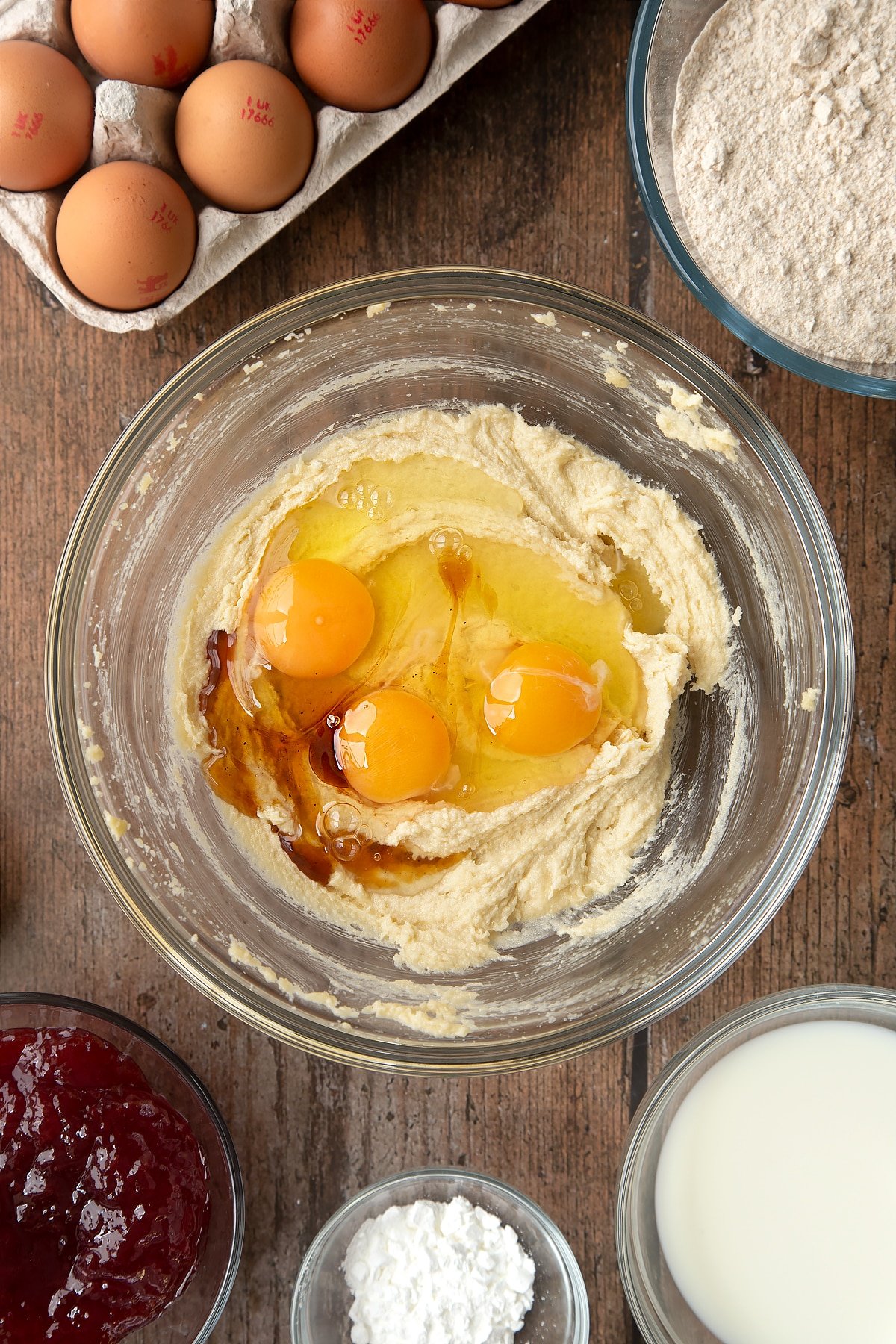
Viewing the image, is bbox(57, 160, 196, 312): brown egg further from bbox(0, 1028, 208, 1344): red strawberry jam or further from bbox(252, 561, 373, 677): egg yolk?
bbox(0, 1028, 208, 1344): red strawberry jam

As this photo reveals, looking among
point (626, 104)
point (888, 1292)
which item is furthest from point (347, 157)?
point (888, 1292)

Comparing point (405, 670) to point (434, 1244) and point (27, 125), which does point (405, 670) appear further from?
point (27, 125)

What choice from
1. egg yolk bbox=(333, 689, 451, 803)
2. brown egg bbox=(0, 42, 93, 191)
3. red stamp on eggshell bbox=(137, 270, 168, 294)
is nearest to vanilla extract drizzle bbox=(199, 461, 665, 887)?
egg yolk bbox=(333, 689, 451, 803)

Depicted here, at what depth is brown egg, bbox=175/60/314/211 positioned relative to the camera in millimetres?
1979

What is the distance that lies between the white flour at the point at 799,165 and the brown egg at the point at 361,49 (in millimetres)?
575

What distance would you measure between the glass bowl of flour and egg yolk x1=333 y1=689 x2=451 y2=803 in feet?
3.57

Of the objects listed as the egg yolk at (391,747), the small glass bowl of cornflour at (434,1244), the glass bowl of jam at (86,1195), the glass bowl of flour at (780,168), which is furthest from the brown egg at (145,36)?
the small glass bowl of cornflour at (434,1244)

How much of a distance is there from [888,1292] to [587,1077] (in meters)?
0.72

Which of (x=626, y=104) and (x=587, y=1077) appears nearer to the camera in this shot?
(x=626, y=104)

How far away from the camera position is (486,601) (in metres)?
2.31

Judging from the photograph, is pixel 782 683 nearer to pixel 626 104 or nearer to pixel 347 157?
pixel 626 104

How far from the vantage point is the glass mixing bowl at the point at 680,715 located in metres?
2.01

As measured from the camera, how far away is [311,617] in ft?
7.02

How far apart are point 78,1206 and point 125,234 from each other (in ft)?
6.49
